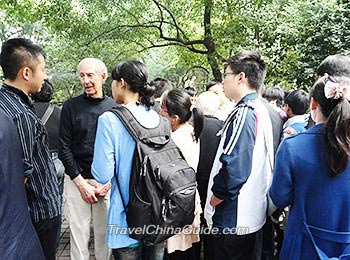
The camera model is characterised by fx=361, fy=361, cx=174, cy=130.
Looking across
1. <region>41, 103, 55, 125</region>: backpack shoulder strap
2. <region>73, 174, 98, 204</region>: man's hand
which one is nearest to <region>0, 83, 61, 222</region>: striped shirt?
<region>73, 174, 98, 204</region>: man's hand

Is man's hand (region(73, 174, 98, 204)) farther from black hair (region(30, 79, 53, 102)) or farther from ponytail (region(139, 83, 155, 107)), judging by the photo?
ponytail (region(139, 83, 155, 107))

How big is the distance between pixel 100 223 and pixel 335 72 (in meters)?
2.03

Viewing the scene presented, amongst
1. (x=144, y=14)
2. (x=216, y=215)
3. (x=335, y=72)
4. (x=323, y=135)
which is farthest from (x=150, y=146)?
(x=144, y=14)

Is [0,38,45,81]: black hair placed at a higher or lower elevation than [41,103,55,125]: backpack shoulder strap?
higher

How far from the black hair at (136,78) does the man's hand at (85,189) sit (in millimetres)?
947

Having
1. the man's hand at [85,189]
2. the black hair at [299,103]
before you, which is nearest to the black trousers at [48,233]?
the man's hand at [85,189]

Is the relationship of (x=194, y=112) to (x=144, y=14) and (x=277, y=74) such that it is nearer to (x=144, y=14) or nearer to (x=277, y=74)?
(x=277, y=74)

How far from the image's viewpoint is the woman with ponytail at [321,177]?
5.11 feet

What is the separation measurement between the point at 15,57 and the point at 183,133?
123cm

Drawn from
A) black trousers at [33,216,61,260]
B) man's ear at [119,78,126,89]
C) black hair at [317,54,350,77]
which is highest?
black hair at [317,54,350,77]

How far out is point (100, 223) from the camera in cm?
285

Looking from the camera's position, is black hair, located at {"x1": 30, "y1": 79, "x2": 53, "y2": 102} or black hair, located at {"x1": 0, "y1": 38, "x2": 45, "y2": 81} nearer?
black hair, located at {"x1": 0, "y1": 38, "x2": 45, "y2": 81}

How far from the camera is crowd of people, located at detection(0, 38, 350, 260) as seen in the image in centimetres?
156

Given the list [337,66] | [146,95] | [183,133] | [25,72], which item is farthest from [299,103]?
[25,72]
